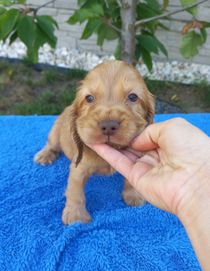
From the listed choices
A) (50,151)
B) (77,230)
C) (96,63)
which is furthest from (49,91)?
(77,230)

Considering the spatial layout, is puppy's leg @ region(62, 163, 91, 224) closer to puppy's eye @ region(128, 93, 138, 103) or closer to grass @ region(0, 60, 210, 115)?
puppy's eye @ region(128, 93, 138, 103)

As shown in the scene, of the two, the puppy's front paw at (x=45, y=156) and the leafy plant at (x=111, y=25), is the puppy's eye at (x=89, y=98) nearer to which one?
the leafy plant at (x=111, y=25)

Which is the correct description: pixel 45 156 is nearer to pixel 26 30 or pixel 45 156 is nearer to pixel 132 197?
pixel 132 197

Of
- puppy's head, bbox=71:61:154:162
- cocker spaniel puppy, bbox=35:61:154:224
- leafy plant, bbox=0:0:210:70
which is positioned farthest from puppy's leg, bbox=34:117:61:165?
puppy's head, bbox=71:61:154:162

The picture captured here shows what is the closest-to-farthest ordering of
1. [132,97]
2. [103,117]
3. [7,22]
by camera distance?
1. [103,117]
2. [132,97]
3. [7,22]

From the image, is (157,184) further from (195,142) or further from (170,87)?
(170,87)

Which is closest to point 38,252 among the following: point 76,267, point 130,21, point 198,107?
point 76,267

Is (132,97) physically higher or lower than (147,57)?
higher

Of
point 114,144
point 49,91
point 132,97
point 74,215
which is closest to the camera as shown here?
point 114,144
